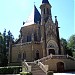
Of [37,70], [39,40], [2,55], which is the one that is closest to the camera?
[37,70]

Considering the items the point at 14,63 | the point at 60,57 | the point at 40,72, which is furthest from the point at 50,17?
the point at 40,72

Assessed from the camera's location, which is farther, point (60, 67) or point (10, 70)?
point (60, 67)

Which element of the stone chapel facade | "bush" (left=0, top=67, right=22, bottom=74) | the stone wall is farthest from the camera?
the stone chapel facade

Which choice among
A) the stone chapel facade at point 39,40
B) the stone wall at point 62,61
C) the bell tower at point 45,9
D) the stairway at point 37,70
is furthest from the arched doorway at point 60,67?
the bell tower at point 45,9

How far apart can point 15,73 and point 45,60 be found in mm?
7322

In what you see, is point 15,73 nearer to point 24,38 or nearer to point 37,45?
point 37,45

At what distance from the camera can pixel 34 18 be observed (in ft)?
159

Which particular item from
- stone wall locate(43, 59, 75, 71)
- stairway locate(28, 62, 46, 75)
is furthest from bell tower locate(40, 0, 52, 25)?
stairway locate(28, 62, 46, 75)

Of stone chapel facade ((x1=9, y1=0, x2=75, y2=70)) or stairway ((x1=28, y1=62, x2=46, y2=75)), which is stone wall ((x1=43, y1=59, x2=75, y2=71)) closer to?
stone chapel facade ((x1=9, y1=0, x2=75, y2=70))

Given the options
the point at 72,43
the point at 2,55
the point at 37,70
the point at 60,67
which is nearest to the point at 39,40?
the point at 60,67

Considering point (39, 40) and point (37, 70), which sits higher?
point (39, 40)

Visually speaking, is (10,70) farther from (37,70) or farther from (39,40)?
(39,40)

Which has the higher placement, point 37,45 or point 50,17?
point 50,17

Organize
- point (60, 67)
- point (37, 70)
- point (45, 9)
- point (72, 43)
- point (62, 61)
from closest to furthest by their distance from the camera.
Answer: point (37, 70) < point (62, 61) < point (60, 67) < point (45, 9) < point (72, 43)
